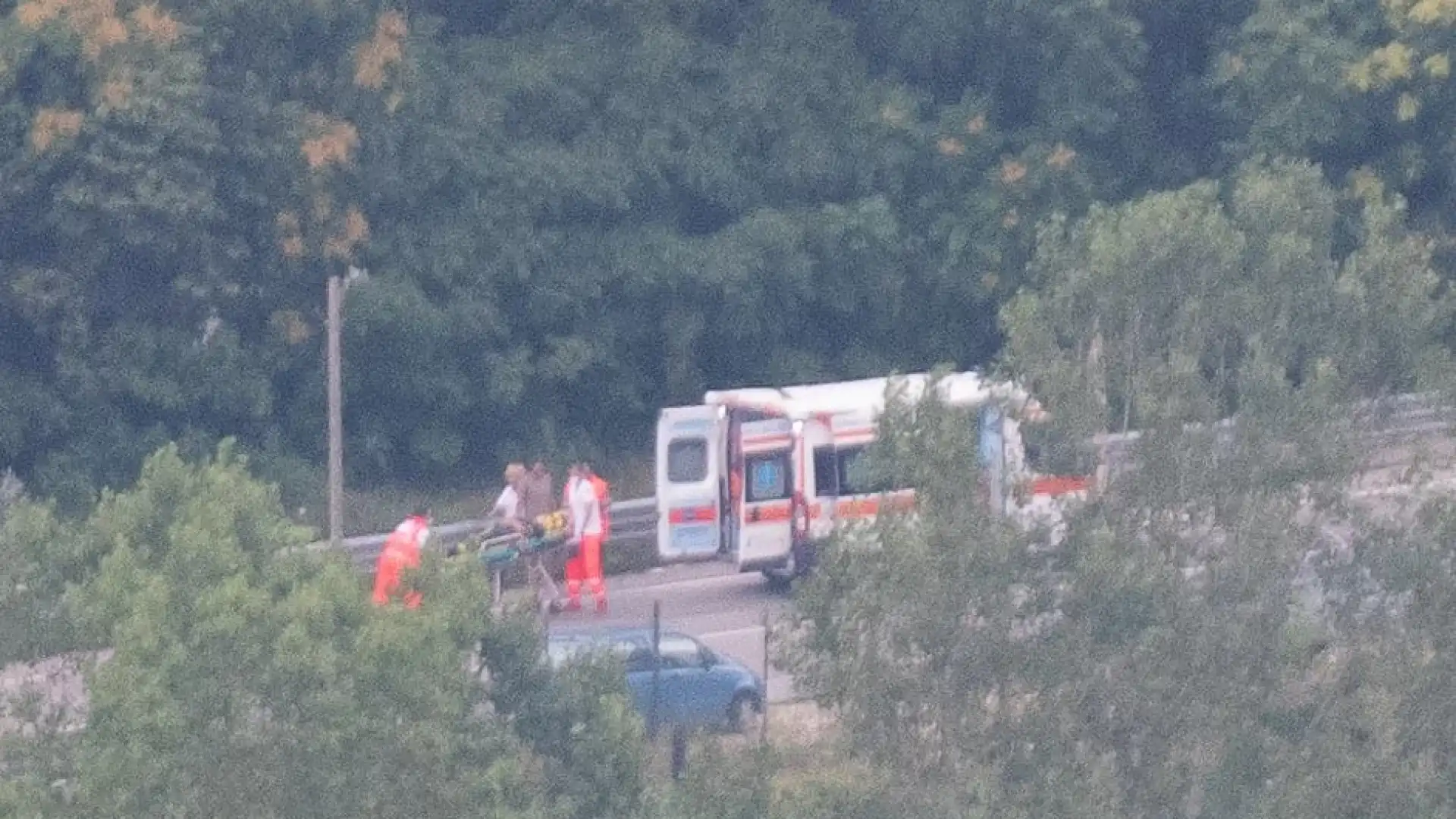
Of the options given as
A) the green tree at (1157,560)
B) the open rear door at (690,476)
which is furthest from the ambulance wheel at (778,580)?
the green tree at (1157,560)

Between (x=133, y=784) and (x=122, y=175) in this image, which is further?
(x=122, y=175)

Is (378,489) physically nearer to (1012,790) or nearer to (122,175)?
(122,175)

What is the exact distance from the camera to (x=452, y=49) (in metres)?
30.5

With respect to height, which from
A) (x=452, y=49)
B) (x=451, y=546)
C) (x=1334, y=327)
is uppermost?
(x=452, y=49)

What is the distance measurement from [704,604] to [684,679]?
7641mm

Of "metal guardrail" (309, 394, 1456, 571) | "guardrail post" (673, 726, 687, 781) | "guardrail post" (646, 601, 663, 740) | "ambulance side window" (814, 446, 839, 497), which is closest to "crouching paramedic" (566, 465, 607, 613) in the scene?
"ambulance side window" (814, 446, 839, 497)

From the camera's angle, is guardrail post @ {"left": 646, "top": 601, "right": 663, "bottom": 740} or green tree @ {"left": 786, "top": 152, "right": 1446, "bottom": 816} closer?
green tree @ {"left": 786, "top": 152, "right": 1446, "bottom": 816}

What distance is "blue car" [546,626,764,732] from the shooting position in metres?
14.9

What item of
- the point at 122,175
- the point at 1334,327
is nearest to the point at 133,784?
the point at 1334,327

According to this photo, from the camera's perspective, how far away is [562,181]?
30.2m

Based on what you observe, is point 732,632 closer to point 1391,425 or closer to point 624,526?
point 624,526

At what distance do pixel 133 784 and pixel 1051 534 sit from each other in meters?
4.93

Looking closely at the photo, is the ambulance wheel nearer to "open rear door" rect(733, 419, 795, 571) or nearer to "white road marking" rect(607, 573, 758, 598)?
"open rear door" rect(733, 419, 795, 571)

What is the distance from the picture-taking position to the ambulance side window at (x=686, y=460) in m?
23.9
